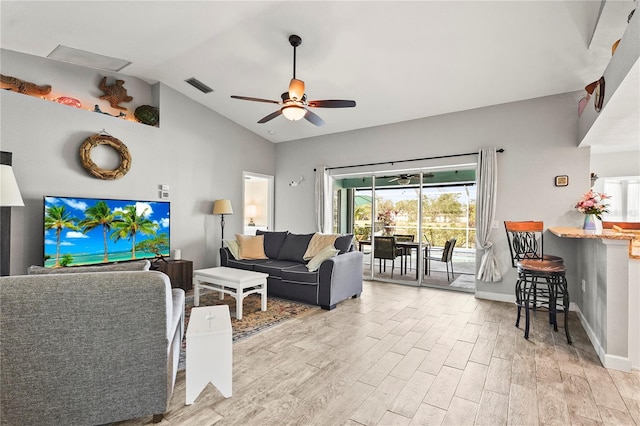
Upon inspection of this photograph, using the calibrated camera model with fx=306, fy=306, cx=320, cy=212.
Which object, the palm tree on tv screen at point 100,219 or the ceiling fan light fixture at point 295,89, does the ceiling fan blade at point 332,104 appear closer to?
the ceiling fan light fixture at point 295,89

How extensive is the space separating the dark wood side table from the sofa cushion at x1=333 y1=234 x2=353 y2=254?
236cm

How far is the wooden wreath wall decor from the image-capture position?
4.13m

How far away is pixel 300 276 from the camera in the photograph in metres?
4.19

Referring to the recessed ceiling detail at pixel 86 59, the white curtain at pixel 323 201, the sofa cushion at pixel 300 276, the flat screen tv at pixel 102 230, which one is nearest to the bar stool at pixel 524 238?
the sofa cushion at pixel 300 276

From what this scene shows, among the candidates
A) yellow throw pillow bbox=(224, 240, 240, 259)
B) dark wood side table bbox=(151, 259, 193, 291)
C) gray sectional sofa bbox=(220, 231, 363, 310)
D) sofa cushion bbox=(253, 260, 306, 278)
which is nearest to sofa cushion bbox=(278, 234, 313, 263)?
gray sectional sofa bbox=(220, 231, 363, 310)

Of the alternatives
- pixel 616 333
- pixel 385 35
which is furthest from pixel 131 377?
pixel 385 35

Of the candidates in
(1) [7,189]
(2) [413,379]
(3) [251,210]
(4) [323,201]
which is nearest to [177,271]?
(1) [7,189]

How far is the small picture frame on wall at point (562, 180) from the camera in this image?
416cm

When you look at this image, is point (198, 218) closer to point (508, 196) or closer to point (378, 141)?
point (378, 141)

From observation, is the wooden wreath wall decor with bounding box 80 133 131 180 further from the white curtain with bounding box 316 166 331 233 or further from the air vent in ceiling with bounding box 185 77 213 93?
the white curtain with bounding box 316 166 331 233

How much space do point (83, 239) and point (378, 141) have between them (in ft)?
16.2

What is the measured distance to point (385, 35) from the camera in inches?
137

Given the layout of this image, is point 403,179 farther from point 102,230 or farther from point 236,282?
point 102,230

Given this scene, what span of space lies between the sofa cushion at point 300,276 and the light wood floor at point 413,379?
0.62m
